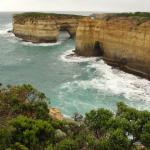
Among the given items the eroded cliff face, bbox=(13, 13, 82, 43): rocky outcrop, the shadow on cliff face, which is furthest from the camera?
the shadow on cliff face

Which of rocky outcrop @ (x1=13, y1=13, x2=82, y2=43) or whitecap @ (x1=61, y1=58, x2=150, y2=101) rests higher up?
rocky outcrop @ (x1=13, y1=13, x2=82, y2=43)

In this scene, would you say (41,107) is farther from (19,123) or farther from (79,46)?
(79,46)

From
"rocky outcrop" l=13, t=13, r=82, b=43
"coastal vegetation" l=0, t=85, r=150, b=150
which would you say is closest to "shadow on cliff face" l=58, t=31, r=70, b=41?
"rocky outcrop" l=13, t=13, r=82, b=43

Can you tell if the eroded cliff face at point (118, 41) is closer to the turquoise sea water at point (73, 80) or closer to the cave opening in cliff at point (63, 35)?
the turquoise sea water at point (73, 80)

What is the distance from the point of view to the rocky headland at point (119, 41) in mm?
47094

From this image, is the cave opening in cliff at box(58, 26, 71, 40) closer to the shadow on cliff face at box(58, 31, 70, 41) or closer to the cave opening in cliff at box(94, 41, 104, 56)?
the shadow on cliff face at box(58, 31, 70, 41)

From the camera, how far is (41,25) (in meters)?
79.6

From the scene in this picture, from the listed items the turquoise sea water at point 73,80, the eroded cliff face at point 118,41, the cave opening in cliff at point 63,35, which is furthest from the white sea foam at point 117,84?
the cave opening in cliff at point 63,35

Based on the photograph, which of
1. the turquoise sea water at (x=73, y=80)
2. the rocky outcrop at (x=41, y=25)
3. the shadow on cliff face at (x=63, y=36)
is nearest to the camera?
the turquoise sea water at (x=73, y=80)

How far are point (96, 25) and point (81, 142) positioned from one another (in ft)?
147

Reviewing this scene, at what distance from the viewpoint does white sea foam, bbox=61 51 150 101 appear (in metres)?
39.6

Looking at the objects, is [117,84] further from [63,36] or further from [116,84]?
[63,36]

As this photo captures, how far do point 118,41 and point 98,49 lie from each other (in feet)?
26.2

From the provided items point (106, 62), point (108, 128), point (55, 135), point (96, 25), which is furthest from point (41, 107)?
point (96, 25)
